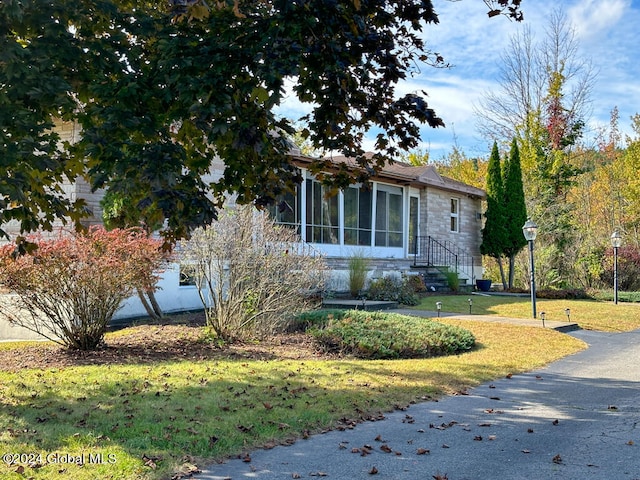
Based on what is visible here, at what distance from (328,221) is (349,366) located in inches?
477

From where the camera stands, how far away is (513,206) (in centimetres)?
2662

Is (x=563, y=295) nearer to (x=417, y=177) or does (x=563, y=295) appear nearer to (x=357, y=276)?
(x=417, y=177)

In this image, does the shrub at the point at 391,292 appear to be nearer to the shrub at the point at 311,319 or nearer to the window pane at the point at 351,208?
the window pane at the point at 351,208

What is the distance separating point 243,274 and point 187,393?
3996 millimetres

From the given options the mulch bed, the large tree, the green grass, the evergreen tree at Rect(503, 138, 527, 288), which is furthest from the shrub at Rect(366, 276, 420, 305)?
the large tree

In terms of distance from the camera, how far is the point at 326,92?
541 cm

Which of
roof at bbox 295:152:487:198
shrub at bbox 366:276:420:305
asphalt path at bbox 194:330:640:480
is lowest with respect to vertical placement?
asphalt path at bbox 194:330:640:480

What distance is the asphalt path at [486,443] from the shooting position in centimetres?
464

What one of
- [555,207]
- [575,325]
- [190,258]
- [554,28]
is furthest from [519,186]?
[190,258]

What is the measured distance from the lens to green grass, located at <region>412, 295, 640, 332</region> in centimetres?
1553

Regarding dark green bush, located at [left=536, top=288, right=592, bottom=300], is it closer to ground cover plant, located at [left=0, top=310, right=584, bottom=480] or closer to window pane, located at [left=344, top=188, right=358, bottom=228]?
window pane, located at [left=344, top=188, right=358, bottom=228]

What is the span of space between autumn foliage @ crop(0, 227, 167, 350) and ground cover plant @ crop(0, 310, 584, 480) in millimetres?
495

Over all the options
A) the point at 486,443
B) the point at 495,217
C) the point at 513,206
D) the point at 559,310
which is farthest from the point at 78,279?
the point at 513,206

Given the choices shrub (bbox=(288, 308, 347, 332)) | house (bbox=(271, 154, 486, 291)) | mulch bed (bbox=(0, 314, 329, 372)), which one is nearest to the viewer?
mulch bed (bbox=(0, 314, 329, 372))
